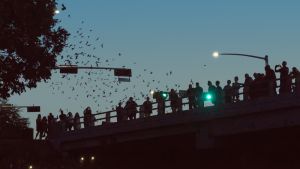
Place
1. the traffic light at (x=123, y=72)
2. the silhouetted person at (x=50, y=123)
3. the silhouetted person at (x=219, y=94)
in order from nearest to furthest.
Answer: the silhouetted person at (x=219, y=94), the traffic light at (x=123, y=72), the silhouetted person at (x=50, y=123)

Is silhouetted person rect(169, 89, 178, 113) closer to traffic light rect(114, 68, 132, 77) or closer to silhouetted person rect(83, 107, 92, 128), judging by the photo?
traffic light rect(114, 68, 132, 77)

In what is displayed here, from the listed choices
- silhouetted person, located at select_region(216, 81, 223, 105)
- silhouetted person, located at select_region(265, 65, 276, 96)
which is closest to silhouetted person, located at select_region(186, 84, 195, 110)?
silhouetted person, located at select_region(216, 81, 223, 105)

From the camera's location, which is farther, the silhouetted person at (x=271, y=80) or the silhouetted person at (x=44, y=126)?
the silhouetted person at (x=44, y=126)

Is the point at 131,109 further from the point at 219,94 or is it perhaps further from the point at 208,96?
the point at 219,94

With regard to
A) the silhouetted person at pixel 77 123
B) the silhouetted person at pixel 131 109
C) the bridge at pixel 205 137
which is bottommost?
the bridge at pixel 205 137

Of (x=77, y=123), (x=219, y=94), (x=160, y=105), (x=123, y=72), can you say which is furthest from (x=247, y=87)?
(x=77, y=123)

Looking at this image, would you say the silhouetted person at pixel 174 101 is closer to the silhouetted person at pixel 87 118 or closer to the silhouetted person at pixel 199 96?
the silhouetted person at pixel 199 96

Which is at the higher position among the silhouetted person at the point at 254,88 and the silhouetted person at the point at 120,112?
the silhouetted person at the point at 254,88

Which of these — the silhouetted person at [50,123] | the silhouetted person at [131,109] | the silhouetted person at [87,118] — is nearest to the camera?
the silhouetted person at [131,109]

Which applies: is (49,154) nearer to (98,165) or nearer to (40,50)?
(98,165)

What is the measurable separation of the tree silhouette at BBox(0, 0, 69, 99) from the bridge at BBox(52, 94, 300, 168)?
7807mm

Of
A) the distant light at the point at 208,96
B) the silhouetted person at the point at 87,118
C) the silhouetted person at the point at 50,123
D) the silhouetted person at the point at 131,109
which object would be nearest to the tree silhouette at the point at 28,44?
the distant light at the point at 208,96

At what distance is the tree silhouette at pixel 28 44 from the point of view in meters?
27.0

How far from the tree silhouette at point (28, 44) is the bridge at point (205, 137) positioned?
7.81 metres
